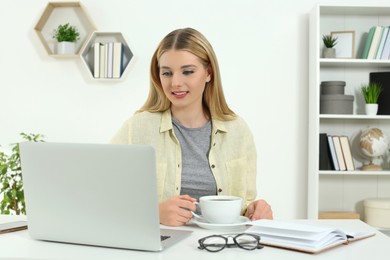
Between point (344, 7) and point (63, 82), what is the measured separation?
82.8 inches

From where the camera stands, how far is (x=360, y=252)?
4.08ft

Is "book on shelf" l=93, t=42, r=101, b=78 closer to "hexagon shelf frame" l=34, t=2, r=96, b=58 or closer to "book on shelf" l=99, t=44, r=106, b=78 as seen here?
"book on shelf" l=99, t=44, r=106, b=78

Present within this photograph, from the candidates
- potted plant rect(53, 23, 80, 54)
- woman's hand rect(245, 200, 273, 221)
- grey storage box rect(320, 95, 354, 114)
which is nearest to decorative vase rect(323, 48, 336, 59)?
grey storage box rect(320, 95, 354, 114)

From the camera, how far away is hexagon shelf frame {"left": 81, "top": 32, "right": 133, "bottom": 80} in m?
3.74

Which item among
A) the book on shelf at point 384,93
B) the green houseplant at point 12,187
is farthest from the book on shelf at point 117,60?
the book on shelf at point 384,93

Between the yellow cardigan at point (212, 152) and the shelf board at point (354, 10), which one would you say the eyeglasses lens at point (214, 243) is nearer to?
the yellow cardigan at point (212, 152)

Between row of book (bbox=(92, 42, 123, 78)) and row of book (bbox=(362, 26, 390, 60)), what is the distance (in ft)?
5.76

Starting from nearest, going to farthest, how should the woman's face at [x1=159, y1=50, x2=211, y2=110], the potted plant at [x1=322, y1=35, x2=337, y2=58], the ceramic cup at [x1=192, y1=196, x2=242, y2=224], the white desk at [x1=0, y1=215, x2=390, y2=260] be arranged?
the white desk at [x1=0, y1=215, x2=390, y2=260] → the ceramic cup at [x1=192, y1=196, x2=242, y2=224] → the woman's face at [x1=159, y1=50, x2=211, y2=110] → the potted plant at [x1=322, y1=35, x2=337, y2=58]

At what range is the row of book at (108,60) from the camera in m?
3.71

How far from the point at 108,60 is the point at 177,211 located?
7.87 feet

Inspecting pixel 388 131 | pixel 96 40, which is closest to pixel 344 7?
pixel 388 131

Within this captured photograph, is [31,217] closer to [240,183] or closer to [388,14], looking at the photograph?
[240,183]

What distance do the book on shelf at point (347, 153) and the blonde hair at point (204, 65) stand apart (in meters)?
1.63

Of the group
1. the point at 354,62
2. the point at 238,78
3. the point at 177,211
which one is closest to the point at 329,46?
the point at 354,62
